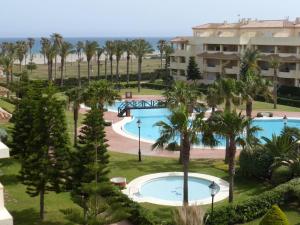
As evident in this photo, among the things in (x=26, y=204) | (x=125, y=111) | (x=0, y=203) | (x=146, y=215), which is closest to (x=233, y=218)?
(x=146, y=215)

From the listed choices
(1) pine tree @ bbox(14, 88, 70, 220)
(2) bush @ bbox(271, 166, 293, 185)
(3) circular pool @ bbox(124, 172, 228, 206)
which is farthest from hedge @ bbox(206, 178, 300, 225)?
(1) pine tree @ bbox(14, 88, 70, 220)

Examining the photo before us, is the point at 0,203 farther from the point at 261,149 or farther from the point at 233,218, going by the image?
the point at 261,149

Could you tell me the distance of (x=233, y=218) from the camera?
19.2 m

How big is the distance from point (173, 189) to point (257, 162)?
15.4 feet

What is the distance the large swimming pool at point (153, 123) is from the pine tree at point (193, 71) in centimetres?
1688

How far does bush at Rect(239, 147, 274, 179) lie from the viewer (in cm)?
2489

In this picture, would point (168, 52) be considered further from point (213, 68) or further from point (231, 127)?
point (231, 127)

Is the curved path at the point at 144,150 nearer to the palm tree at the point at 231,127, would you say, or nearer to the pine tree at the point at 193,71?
the palm tree at the point at 231,127

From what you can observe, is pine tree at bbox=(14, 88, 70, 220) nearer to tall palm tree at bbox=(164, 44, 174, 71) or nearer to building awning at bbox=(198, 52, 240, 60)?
building awning at bbox=(198, 52, 240, 60)

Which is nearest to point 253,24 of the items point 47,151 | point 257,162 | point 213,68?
point 213,68

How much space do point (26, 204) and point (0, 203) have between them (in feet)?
48.2

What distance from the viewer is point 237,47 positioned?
65938 millimetres

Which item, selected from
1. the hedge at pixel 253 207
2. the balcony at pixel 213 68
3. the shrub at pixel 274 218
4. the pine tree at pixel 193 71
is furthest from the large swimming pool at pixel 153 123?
the shrub at pixel 274 218

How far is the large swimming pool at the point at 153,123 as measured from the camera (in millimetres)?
41156
